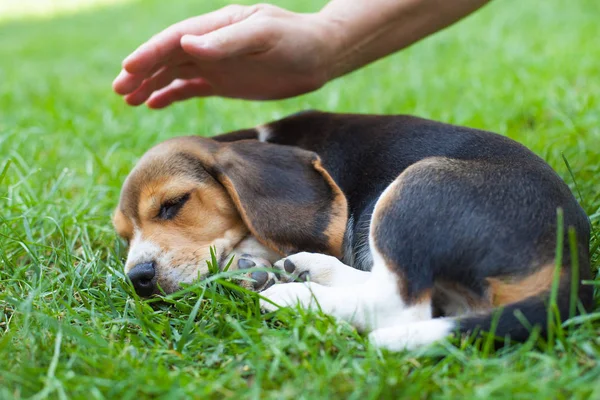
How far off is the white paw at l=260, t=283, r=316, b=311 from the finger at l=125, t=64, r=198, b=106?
2.09 m

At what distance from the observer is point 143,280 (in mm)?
3463

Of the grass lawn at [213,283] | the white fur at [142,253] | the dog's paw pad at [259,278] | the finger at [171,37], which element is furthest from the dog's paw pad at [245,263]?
the finger at [171,37]

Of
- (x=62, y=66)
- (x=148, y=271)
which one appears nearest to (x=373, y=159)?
(x=148, y=271)

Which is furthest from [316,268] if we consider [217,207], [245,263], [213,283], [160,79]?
[160,79]

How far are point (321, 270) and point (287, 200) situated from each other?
43 cm

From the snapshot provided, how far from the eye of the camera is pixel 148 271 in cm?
346

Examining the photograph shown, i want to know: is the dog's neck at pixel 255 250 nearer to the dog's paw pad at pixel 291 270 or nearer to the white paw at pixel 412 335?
the dog's paw pad at pixel 291 270

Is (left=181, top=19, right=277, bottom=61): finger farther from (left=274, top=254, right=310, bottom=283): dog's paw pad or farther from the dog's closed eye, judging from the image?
(left=274, top=254, right=310, bottom=283): dog's paw pad

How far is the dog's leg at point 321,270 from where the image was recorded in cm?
343

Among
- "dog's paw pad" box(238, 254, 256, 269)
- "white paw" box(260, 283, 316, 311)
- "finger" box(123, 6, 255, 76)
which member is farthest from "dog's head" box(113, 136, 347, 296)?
"finger" box(123, 6, 255, 76)

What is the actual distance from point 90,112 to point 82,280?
4210 mm

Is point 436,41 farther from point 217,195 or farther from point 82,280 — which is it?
point 82,280

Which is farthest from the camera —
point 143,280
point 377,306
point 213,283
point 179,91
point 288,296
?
point 179,91

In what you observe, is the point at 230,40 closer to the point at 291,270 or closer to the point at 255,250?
the point at 255,250
